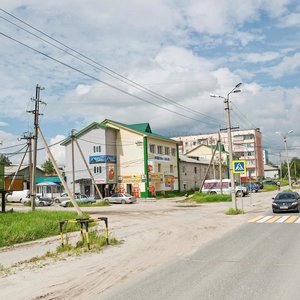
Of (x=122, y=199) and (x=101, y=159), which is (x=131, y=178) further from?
(x=122, y=199)

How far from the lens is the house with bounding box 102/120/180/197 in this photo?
55.9m

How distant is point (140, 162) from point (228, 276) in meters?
48.8

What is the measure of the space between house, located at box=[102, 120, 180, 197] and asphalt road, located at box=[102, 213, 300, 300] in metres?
44.1

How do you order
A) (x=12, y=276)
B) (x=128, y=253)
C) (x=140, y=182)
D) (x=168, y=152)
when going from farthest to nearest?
(x=168, y=152) < (x=140, y=182) < (x=128, y=253) < (x=12, y=276)

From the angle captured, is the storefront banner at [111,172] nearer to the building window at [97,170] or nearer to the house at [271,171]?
the building window at [97,170]

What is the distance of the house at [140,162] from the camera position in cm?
5588

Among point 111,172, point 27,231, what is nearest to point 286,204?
point 27,231

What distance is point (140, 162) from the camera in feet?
185

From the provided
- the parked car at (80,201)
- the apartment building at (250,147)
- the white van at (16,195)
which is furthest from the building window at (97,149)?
the apartment building at (250,147)

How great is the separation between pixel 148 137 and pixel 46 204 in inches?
692

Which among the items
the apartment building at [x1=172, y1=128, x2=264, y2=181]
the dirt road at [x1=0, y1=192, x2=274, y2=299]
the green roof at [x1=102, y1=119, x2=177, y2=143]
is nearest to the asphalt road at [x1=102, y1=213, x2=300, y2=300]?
the dirt road at [x1=0, y1=192, x2=274, y2=299]

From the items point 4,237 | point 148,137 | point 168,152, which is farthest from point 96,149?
point 4,237

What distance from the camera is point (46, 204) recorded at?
47.7 meters

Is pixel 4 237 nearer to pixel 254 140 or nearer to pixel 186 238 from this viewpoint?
pixel 186 238
